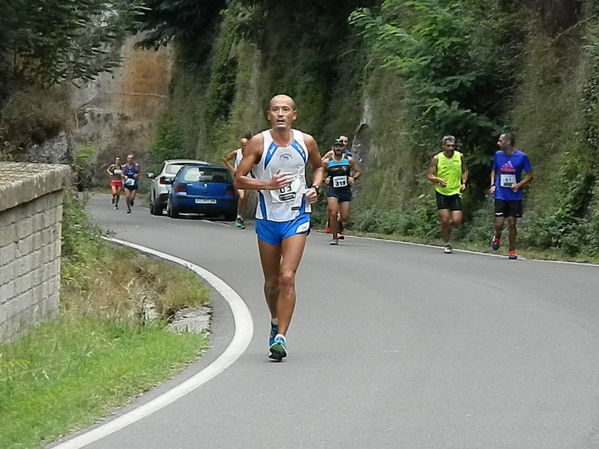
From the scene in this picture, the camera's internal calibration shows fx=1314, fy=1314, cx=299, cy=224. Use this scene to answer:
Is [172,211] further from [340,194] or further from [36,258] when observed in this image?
[36,258]

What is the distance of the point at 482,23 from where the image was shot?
81.2 feet

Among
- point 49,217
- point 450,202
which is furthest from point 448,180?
point 49,217

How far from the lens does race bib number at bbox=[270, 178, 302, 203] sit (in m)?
10.0

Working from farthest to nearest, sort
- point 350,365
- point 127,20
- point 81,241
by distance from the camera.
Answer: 1. point 127,20
2. point 81,241
3. point 350,365

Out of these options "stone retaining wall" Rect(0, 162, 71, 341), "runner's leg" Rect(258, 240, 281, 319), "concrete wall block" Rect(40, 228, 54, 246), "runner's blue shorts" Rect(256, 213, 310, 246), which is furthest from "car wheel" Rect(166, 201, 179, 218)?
"runner's blue shorts" Rect(256, 213, 310, 246)

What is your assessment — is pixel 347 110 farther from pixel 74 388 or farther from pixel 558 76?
pixel 74 388

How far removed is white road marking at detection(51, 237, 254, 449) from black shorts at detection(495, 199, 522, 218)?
217 inches

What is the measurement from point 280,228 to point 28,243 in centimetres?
292

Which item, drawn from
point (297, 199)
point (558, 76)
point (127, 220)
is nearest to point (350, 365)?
point (297, 199)

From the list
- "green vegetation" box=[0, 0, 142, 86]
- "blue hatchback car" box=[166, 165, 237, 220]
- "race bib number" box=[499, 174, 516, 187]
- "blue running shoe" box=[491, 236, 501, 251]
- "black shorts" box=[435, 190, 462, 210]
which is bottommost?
"blue hatchback car" box=[166, 165, 237, 220]

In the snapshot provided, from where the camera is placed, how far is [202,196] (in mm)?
34719

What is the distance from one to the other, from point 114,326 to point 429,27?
47.3 ft

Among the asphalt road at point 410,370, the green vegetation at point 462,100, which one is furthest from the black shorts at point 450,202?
the asphalt road at point 410,370

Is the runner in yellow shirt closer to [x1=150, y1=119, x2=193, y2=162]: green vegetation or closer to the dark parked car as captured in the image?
the dark parked car
